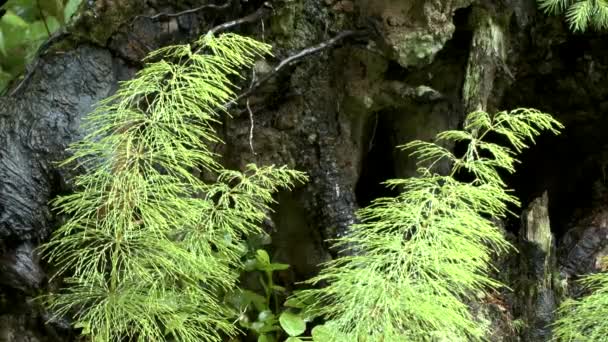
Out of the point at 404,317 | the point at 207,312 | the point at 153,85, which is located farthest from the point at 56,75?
the point at 404,317

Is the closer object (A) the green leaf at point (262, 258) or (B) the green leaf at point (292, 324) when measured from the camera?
(B) the green leaf at point (292, 324)

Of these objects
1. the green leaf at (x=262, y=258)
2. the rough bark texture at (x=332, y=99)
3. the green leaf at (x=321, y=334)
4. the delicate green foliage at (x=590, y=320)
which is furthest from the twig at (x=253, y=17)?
the delicate green foliage at (x=590, y=320)

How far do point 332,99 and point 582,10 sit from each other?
3.95 feet

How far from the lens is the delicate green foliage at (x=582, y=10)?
2.59 m

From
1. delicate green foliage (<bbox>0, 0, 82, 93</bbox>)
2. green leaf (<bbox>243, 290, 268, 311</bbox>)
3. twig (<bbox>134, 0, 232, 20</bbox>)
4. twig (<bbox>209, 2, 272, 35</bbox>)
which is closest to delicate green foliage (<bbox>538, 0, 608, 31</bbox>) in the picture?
twig (<bbox>209, 2, 272, 35</bbox>)

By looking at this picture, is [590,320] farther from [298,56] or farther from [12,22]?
[12,22]

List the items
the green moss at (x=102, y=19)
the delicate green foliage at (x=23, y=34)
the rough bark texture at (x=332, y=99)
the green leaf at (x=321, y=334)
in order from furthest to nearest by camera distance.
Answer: the delicate green foliage at (x=23, y=34) < the green moss at (x=102, y=19) < the rough bark texture at (x=332, y=99) < the green leaf at (x=321, y=334)

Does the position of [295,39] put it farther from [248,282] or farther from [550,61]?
[550,61]

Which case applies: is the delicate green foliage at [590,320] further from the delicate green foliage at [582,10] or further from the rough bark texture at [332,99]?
the delicate green foliage at [582,10]

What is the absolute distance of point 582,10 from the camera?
2.58 metres

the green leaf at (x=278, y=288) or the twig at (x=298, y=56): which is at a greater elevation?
the twig at (x=298, y=56)

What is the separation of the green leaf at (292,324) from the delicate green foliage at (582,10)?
1.81 m

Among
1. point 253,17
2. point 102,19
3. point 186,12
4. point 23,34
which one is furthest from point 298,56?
point 23,34

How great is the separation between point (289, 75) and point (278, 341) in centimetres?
124
